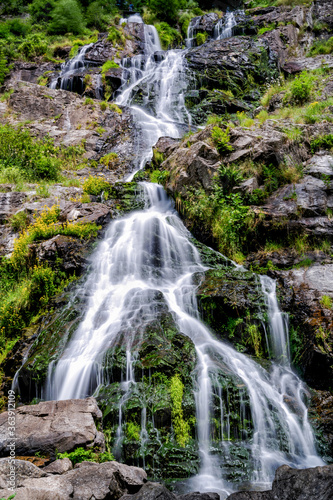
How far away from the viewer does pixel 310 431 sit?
4.96m

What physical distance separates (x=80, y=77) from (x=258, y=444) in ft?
65.9

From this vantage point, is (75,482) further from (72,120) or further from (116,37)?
(116,37)

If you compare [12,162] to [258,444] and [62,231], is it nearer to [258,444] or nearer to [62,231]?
[62,231]

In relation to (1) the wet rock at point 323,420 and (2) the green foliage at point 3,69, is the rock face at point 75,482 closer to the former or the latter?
(1) the wet rock at point 323,420

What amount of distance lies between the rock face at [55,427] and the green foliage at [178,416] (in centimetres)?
107

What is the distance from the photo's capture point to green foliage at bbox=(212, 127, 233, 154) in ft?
32.1

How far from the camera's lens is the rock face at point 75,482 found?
3.09 meters

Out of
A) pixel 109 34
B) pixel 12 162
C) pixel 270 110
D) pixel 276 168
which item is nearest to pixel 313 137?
pixel 276 168

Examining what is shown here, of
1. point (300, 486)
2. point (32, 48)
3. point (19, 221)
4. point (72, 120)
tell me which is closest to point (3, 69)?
point (32, 48)

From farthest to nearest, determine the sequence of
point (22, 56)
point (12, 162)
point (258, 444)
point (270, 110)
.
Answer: point (22, 56) → point (270, 110) → point (12, 162) → point (258, 444)

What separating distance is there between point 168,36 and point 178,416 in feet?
89.6

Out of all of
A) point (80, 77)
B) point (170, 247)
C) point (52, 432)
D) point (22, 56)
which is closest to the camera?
point (52, 432)

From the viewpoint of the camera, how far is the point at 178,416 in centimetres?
486

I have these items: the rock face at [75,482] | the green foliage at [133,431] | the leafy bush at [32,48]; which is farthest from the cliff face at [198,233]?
the leafy bush at [32,48]
